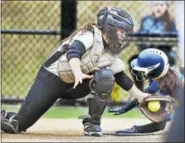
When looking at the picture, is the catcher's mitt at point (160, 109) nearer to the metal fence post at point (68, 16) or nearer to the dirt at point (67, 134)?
the dirt at point (67, 134)

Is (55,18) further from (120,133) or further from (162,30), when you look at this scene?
→ (120,133)

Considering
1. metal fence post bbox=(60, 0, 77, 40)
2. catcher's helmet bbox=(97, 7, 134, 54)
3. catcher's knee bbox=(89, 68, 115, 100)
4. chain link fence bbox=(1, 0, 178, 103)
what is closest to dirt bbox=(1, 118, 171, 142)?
catcher's knee bbox=(89, 68, 115, 100)

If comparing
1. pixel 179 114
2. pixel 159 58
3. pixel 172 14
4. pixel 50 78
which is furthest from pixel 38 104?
pixel 172 14

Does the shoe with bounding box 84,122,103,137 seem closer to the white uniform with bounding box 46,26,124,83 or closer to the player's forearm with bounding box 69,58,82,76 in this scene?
the white uniform with bounding box 46,26,124,83

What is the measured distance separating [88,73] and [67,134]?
43cm

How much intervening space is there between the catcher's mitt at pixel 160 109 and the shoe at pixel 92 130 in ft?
1.02

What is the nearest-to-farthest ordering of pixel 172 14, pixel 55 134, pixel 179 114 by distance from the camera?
pixel 179 114
pixel 55 134
pixel 172 14

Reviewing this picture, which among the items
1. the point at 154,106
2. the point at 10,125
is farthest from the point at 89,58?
the point at 10,125

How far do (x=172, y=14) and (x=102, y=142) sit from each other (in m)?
3.83

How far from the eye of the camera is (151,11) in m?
8.31

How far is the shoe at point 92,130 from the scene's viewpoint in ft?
15.2

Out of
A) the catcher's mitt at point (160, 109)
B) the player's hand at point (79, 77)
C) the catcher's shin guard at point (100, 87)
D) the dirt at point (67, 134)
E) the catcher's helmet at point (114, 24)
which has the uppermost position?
the catcher's helmet at point (114, 24)

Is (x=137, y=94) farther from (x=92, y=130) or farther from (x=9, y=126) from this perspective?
(x=9, y=126)

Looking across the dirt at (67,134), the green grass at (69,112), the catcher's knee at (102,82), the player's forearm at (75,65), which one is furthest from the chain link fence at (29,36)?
the player's forearm at (75,65)
